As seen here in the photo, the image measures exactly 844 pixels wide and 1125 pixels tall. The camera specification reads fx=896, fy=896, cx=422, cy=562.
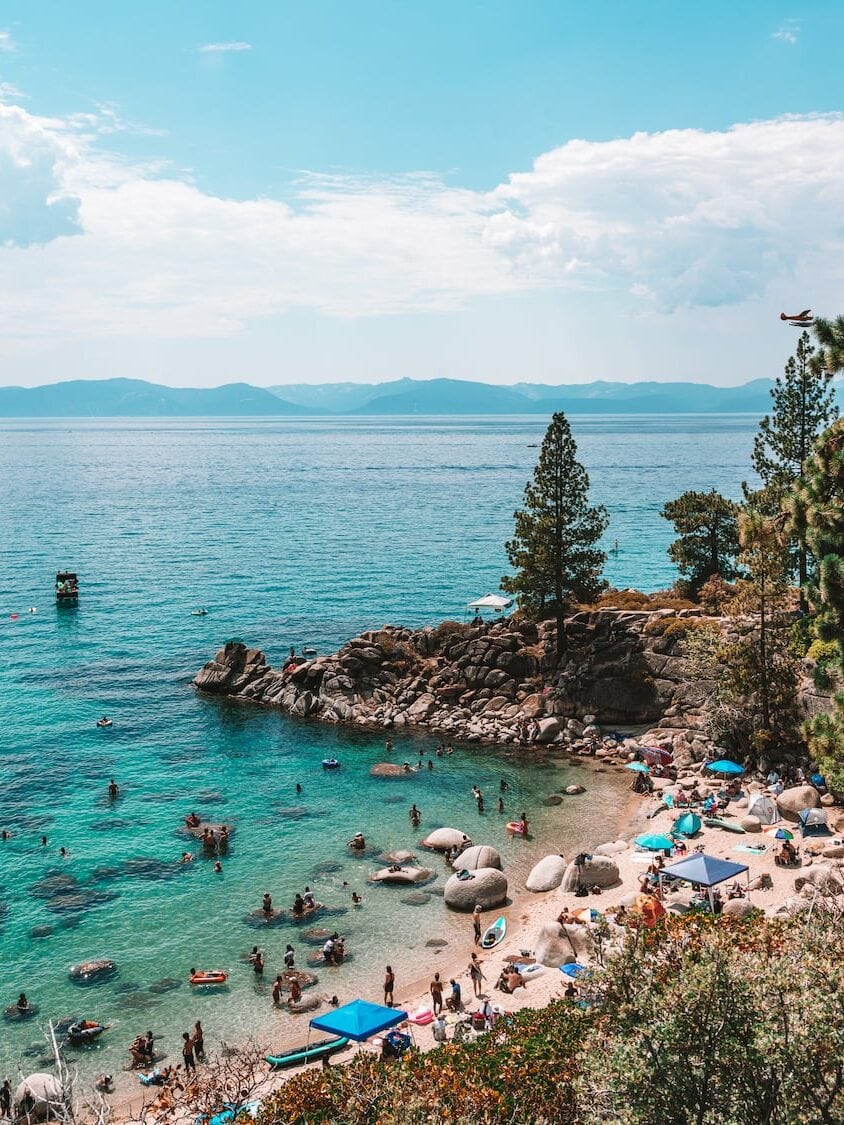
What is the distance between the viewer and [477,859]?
37625 millimetres

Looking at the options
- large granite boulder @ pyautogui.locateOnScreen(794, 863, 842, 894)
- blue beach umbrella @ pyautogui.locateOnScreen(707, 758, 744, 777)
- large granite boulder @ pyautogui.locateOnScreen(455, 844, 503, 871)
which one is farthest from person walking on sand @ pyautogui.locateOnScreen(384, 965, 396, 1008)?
blue beach umbrella @ pyautogui.locateOnScreen(707, 758, 744, 777)

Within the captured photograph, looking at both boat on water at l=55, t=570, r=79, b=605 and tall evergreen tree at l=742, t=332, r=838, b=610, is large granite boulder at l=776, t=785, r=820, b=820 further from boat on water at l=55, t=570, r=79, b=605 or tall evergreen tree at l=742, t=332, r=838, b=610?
boat on water at l=55, t=570, r=79, b=605

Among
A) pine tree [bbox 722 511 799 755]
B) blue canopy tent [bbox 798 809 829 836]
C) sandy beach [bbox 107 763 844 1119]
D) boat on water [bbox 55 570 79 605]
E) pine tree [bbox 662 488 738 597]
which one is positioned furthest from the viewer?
boat on water [bbox 55 570 79 605]

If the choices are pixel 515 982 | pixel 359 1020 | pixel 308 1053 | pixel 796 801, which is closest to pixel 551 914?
pixel 515 982

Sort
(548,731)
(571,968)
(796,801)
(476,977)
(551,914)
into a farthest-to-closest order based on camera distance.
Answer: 1. (548,731)
2. (796,801)
3. (551,914)
4. (476,977)
5. (571,968)

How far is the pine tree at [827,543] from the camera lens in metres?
29.2

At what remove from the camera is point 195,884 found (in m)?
38.0

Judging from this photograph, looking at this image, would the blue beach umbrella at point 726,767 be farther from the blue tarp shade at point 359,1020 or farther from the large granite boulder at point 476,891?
the blue tarp shade at point 359,1020

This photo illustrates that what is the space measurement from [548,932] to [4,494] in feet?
592

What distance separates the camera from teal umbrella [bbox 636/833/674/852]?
3675 centimetres

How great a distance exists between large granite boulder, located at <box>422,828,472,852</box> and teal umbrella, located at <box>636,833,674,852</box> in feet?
25.5

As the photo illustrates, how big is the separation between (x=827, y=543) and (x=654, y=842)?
1471 centimetres

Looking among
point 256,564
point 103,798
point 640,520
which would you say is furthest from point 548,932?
point 640,520

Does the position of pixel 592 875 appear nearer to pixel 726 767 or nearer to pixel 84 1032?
pixel 726 767
